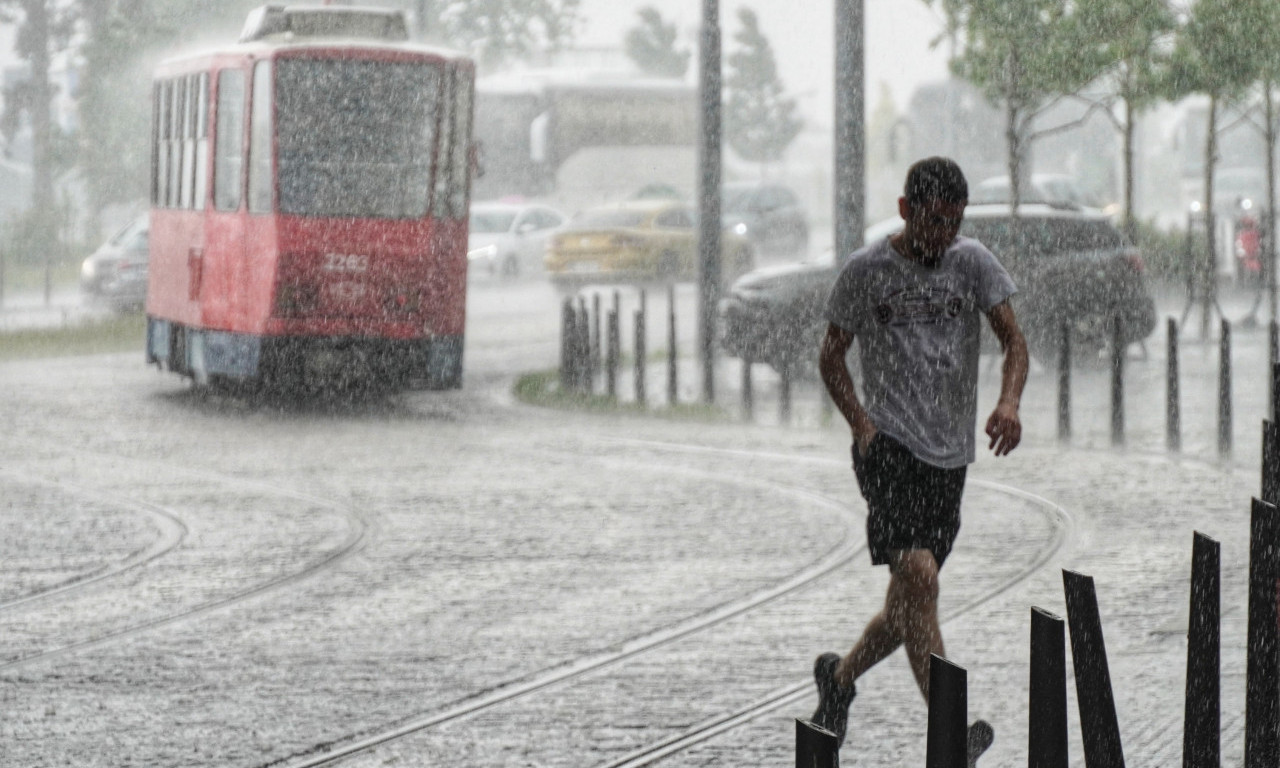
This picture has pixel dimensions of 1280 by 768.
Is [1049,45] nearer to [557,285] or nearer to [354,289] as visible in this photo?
[354,289]

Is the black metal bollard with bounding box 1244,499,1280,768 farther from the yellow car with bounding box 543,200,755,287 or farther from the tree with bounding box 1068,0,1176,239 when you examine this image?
the yellow car with bounding box 543,200,755,287

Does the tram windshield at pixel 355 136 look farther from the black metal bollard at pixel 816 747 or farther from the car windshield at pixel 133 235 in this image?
the car windshield at pixel 133 235

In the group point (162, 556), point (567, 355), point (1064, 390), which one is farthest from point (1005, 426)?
point (567, 355)

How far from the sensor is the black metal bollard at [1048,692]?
12.6 ft

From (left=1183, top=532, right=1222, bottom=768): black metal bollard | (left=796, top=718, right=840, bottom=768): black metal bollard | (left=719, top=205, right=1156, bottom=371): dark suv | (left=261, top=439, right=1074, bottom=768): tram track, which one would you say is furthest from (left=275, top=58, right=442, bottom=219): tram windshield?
(left=796, top=718, right=840, bottom=768): black metal bollard

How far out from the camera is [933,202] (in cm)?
580

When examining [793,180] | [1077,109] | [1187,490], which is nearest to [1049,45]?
[1187,490]

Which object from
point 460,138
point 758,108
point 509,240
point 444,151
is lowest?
point 509,240

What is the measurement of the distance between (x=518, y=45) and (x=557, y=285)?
112 feet

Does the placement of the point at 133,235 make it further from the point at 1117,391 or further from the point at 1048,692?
the point at 1048,692

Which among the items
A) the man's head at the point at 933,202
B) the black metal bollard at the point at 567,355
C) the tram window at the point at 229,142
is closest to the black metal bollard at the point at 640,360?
the black metal bollard at the point at 567,355

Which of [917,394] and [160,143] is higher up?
[160,143]

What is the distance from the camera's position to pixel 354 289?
17.2 m

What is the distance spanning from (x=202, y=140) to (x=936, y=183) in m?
13.0
